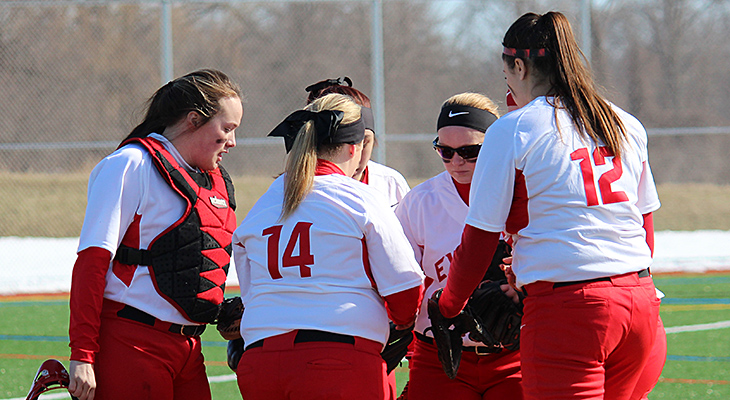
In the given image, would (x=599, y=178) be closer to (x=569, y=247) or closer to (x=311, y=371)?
(x=569, y=247)

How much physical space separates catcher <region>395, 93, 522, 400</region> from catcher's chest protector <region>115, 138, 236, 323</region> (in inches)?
33.9

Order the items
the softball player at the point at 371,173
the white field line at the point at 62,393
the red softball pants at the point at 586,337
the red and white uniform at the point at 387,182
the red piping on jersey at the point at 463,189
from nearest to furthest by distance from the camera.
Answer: the red softball pants at the point at 586,337 < the red piping on jersey at the point at 463,189 < the softball player at the point at 371,173 < the red and white uniform at the point at 387,182 < the white field line at the point at 62,393

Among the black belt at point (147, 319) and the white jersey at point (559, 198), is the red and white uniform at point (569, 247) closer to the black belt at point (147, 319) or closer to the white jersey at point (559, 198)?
the white jersey at point (559, 198)

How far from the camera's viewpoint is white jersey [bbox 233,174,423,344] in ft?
8.82

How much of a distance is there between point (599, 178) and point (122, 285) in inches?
72.7

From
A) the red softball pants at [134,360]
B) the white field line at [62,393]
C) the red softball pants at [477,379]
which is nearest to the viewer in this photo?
the red softball pants at [134,360]

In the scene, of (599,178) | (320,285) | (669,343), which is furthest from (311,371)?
(669,343)

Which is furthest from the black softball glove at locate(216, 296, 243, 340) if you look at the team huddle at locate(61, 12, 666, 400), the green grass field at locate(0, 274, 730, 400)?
the green grass field at locate(0, 274, 730, 400)

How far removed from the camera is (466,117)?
349 centimetres

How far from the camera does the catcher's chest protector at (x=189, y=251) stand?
3.10 m

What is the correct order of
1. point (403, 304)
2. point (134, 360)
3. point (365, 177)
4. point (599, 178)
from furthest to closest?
1. point (365, 177)
2. point (134, 360)
3. point (403, 304)
4. point (599, 178)

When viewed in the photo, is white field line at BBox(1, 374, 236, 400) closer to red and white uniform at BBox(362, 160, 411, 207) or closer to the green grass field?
the green grass field

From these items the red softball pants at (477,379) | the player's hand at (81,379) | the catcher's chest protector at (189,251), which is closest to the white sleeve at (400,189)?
the red softball pants at (477,379)

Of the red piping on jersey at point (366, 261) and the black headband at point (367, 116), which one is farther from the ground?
the black headband at point (367, 116)
